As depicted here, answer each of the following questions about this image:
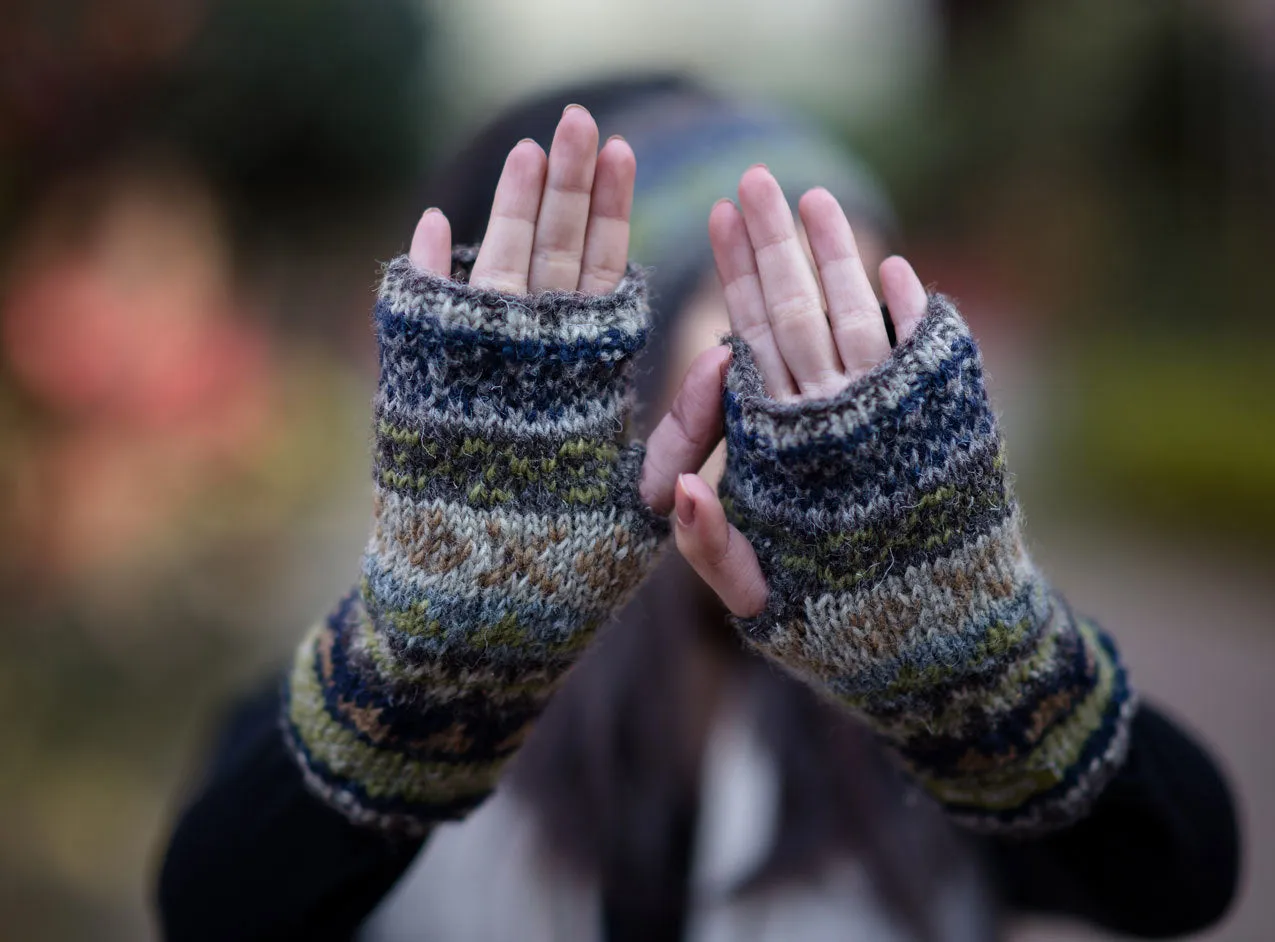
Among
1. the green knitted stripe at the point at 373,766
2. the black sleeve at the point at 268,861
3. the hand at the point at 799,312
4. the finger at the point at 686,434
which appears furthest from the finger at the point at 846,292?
the black sleeve at the point at 268,861

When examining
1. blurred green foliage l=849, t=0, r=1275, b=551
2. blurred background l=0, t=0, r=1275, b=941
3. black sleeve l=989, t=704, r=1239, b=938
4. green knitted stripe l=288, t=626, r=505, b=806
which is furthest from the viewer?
blurred green foliage l=849, t=0, r=1275, b=551

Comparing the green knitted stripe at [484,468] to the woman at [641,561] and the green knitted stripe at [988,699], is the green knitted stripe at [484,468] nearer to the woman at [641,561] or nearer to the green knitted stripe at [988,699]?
the woman at [641,561]

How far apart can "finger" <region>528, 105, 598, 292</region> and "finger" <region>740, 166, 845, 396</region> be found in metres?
0.15

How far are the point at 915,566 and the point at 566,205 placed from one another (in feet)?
1.49

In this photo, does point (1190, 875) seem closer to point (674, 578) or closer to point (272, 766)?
point (674, 578)

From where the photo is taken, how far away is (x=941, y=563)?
86 centimetres

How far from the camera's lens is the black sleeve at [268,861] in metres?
1.03

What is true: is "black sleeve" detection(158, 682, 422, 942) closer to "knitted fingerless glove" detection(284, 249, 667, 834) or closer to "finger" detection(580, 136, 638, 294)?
"knitted fingerless glove" detection(284, 249, 667, 834)

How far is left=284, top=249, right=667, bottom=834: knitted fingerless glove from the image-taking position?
0.86m

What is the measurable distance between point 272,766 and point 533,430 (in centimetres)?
52

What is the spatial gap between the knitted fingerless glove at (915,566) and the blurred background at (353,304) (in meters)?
0.65

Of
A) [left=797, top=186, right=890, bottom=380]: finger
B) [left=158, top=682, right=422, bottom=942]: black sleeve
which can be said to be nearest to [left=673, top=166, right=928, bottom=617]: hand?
[left=797, top=186, right=890, bottom=380]: finger

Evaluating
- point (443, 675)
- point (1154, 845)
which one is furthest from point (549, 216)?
point (1154, 845)

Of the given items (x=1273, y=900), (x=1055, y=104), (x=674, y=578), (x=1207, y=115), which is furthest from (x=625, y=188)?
(x=1055, y=104)
